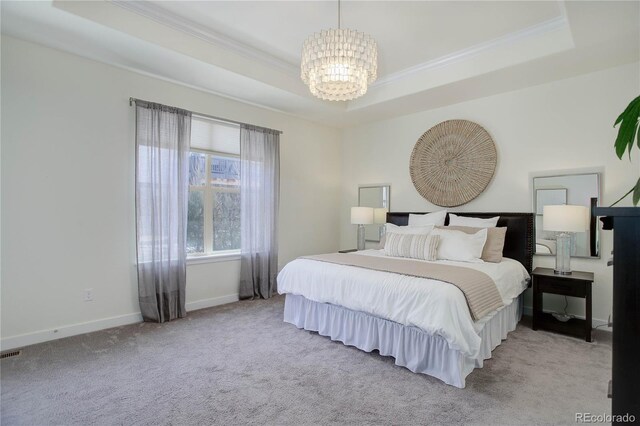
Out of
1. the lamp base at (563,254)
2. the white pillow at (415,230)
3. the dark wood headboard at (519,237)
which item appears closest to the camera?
the lamp base at (563,254)

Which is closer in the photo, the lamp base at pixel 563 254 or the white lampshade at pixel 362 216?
the lamp base at pixel 563 254

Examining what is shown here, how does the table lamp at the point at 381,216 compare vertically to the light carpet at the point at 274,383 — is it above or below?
above

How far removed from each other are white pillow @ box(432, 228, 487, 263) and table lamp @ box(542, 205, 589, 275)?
610 mm

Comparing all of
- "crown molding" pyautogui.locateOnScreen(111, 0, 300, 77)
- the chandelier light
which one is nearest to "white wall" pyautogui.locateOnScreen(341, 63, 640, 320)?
"crown molding" pyautogui.locateOnScreen(111, 0, 300, 77)

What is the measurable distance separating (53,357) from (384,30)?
4.09 metres

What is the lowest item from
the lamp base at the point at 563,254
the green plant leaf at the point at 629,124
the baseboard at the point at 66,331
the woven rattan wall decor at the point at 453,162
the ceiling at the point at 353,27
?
the baseboard at the point at 66,331

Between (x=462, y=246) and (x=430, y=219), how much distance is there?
0.92 m

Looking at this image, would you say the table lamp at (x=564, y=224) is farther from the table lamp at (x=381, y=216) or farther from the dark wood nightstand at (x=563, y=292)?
the table lamp at (x=381, y=216)

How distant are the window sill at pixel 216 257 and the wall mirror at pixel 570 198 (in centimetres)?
368

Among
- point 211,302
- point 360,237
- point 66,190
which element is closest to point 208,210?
point 211,302

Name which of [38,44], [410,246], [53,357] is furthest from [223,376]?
[38,44]

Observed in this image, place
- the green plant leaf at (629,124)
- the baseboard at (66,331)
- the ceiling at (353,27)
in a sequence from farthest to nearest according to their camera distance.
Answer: the baseboard at (66,331)
the ceiling at (353,27)
the green plant leaf at (629,124)

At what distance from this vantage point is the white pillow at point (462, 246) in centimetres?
338

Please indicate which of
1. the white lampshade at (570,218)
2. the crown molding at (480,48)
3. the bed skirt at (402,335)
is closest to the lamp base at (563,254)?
the white lampshade at (570,218)
